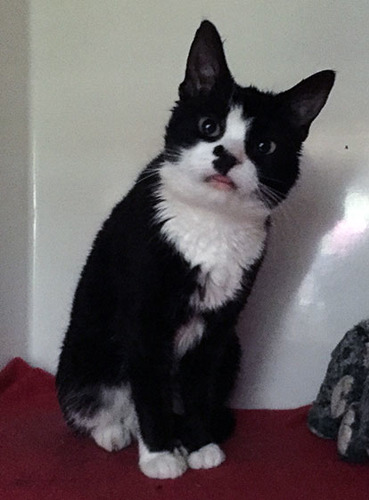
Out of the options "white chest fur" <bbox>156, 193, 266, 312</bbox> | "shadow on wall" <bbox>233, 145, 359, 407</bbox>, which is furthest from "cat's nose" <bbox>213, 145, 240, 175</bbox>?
Result: "shadow on wall" <bbox>233, 145, 359, 407</bbox>

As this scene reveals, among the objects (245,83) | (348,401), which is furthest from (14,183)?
(348,401)

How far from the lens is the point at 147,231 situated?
1.06 meters

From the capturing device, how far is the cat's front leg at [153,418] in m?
1.05

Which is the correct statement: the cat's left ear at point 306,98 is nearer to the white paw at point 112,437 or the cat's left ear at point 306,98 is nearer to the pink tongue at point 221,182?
the pink tongue at point 221,182

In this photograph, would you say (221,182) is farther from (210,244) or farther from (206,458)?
(206,458)

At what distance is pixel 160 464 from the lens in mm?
1038

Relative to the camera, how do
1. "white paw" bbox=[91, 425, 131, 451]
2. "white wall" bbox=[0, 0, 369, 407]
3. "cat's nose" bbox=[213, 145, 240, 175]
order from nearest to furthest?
1. "cat's nose" bbox=[213, 145, 240, 175]
2. "white paw" bbox=[91, 425, 131, 451]
3. "white wall" bbox=[0, 0, 369, 407]

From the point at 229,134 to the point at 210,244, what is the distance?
20 centimetres

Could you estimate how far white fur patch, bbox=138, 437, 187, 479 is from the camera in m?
1.03

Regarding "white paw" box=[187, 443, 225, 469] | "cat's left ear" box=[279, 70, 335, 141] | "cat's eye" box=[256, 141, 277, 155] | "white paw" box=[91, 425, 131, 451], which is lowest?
"white paw" box=[91, 425, 131, 451]

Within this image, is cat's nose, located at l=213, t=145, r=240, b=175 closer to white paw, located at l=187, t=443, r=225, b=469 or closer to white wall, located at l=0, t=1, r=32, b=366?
white paw, located at l=187, t=443, r=225, b=469

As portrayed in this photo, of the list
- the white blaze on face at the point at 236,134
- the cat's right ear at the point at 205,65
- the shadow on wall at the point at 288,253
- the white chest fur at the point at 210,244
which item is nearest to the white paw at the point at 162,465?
the white chest fur at the point at 210,244

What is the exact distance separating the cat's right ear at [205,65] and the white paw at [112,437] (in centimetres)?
67

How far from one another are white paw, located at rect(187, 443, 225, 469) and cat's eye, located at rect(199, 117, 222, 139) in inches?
22.9
